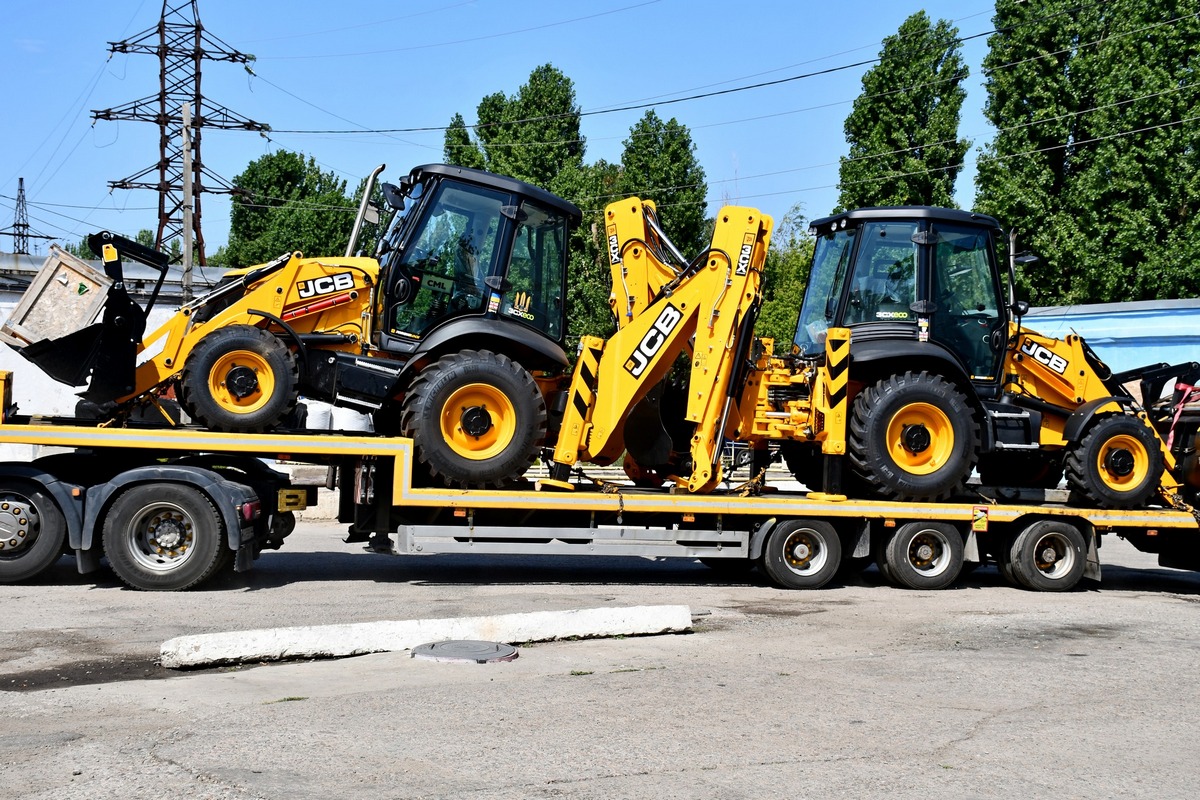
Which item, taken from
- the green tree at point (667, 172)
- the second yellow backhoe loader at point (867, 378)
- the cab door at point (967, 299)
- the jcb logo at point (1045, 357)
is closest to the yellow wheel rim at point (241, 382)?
the second yellow backhoe loader at point (867, 378)

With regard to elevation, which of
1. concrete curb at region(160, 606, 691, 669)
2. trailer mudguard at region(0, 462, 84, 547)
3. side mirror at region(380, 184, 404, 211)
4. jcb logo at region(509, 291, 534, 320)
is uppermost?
side mirror at region(380, 184, 404, 211)

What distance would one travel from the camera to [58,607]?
9.32 meters

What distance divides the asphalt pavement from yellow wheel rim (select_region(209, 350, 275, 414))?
171cm

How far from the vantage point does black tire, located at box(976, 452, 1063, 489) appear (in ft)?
42.4

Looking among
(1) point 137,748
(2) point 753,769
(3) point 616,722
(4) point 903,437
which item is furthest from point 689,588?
(1) point 137,748

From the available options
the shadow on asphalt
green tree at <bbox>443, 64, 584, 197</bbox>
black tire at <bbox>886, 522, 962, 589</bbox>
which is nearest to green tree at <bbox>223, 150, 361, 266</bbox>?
green tree at <bbox>443, 64, 584, 197</bbox>

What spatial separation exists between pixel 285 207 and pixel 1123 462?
37574mm

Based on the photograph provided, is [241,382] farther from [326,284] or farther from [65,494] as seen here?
[65,494]

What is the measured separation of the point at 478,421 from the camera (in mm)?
10727

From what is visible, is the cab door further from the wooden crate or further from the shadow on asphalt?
the wooden crate

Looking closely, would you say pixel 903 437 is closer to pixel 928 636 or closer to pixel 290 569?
pixel 928 636

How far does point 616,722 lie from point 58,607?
5.44 meters

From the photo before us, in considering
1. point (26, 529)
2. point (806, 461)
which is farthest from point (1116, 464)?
point (26, 529)

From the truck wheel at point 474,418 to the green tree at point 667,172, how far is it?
79.3 ft
